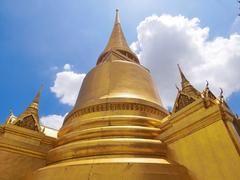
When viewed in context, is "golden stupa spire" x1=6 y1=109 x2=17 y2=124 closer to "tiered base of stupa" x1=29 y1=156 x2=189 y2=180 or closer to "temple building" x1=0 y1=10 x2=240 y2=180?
"temple building" x1=0 y1=10 x2=240 y2=180

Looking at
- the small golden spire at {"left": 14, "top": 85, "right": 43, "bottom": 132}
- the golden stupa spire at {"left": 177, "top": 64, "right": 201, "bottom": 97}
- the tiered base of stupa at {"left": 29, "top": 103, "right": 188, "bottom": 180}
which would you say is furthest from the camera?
the small golden spire at {"left": 14, "top": 85, "right": 43, "bottom": 132}

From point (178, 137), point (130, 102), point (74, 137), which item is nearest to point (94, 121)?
point (74, 137)

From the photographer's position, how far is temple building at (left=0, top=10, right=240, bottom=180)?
157 inches

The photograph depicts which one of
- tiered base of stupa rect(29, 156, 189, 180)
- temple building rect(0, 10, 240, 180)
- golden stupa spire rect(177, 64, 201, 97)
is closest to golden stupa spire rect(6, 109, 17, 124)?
temple building rect(0, 10, 240, 180)

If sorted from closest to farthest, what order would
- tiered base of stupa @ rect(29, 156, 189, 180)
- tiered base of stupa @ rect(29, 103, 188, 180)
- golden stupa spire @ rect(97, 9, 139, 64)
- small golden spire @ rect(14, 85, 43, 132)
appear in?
1. tiered base of stupa @ rect(29, 156, 189, 180)
2. tiered base of stupa @ rect(29, 103, 188, 180)
3. small golden spire @ rect(14, 85, 43, 132)
4. golden stupa spire @ rect(97, 9, 139, 64)

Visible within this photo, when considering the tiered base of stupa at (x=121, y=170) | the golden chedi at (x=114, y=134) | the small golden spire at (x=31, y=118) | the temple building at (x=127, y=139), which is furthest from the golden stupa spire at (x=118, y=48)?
the tiered base of stupa at (x=121, y=170)

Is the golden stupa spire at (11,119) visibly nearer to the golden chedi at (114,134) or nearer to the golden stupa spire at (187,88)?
the golden chedi at (114,134)

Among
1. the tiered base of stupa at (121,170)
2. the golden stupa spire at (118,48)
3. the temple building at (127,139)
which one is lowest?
the tiered base of stupa at (121,170)

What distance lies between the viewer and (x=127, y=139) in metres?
4.96

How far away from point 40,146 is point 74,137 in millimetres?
1042

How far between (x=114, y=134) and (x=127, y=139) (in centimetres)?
51

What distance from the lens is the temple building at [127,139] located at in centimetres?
398

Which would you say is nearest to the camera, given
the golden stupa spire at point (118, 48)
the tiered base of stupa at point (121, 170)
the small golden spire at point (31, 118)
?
the tiered base of stupa at point (121, 170)

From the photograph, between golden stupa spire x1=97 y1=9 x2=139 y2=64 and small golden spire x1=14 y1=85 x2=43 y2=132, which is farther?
golden stupa spire x1=97 y1=9 x2=139 y2=64
